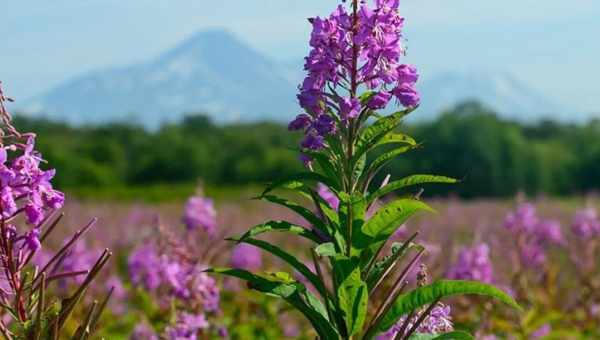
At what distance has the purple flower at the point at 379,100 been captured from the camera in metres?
2.55

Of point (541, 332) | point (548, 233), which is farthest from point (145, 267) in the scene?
point (548, 233)

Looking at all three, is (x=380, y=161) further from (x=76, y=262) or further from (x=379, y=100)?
(x=76, y=262)

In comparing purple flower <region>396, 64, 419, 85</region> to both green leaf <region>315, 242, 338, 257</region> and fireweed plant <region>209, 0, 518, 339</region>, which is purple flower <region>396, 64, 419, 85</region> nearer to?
fireweed plant <region>209, 0, 518, 339</region>

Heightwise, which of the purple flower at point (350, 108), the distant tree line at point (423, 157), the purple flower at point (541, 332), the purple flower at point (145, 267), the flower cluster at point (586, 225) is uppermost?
the purple flower at point (350, 108)

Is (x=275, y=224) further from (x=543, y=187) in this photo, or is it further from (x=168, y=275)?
(x=543, y=187)

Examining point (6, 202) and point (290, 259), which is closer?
point (6, 202)

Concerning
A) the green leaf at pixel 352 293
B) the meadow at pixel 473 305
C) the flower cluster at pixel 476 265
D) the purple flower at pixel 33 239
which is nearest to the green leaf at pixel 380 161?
the green leaf at pixel 352 293

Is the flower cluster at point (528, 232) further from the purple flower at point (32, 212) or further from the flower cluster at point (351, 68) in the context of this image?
the purple flower at point (32, 212)

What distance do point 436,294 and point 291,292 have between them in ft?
1.38

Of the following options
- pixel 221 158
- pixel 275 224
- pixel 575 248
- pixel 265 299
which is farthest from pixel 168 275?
pixel 221 158

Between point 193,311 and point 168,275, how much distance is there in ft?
0.76

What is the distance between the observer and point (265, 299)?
7.07 metres

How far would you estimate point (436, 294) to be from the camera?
97.4 inches

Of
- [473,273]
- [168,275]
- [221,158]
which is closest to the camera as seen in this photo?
[168,275]
